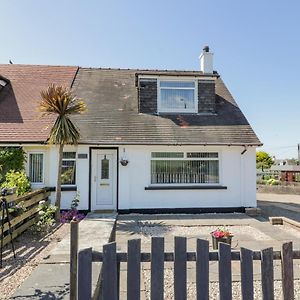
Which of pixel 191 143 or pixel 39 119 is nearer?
pixel 191 143

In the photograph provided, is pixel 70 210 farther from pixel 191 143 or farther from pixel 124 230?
pixel 191 143

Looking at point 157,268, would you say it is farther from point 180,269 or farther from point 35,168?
point 35,168

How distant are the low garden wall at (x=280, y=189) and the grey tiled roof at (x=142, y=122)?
8.80m

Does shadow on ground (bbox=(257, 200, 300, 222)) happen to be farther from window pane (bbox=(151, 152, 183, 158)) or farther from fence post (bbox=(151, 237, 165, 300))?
fence post (bbox=(151, 237, 165, 300))

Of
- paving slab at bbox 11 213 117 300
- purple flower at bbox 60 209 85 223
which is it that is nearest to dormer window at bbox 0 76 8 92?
purple flower at bbox 60 209 85 223

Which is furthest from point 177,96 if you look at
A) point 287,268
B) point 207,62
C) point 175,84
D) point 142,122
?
point 287,268

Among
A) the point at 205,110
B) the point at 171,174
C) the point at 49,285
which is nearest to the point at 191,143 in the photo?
the point at 171,174

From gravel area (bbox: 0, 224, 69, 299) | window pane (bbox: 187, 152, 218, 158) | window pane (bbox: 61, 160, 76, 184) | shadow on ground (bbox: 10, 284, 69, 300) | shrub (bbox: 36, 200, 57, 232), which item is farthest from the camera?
window pane (bbox: 187, 152, 218, 158)

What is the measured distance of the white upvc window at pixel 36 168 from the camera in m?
11.8

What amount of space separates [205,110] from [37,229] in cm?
884

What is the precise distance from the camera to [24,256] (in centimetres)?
612

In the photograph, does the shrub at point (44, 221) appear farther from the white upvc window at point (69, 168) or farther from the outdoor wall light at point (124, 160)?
the outdoor wall light at point (124, 160)

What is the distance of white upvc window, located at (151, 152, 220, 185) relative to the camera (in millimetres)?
12195

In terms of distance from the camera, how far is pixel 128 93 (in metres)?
14.7
